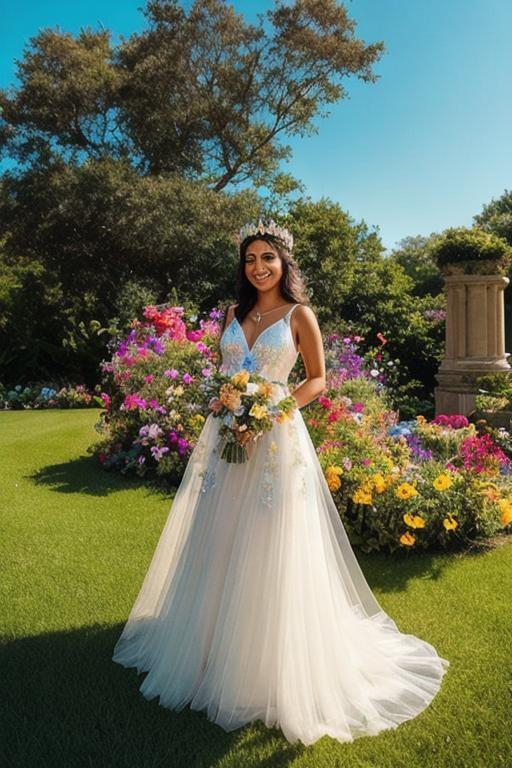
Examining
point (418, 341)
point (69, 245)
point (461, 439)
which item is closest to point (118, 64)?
point (69, 245)

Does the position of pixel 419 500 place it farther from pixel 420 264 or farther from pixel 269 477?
pixel 420 264

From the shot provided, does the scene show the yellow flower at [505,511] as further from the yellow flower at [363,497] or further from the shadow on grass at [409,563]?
the yellow flower at [363,497]

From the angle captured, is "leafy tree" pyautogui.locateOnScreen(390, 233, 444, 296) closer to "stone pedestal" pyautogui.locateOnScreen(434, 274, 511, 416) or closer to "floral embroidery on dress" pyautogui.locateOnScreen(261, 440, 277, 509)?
"stone pedestal" pyautogui.locateOnScreen(434, 274, 511, 416)

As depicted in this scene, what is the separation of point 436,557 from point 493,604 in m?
0.77

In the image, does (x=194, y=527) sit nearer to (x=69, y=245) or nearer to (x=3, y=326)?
(x=69, y=245)

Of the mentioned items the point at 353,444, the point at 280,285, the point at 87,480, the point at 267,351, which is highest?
the point at 280,285

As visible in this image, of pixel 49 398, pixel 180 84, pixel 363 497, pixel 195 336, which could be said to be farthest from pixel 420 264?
pixel 363 497

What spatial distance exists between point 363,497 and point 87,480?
390 cm

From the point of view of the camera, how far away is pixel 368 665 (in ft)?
9.66

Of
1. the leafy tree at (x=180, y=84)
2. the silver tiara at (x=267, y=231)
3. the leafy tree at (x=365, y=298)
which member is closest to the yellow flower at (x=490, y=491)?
the silver tiara at (x=267, y=231)

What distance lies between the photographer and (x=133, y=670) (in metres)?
3.11

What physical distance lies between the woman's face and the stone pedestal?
843cm

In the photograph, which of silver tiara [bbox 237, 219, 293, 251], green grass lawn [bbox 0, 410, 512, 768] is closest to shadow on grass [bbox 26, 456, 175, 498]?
green grass lawn [bbox 0, 410, 512, 768]

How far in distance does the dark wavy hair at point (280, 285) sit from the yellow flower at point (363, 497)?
2.04m
